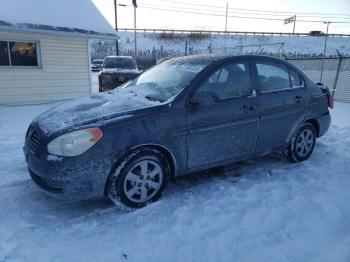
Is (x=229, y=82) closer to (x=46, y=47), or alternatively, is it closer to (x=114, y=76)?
(x=46, y=47)

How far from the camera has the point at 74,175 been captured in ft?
10.0

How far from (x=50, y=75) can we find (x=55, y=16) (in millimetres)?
2042

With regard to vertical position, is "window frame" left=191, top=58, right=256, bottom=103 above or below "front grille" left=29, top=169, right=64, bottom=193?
above

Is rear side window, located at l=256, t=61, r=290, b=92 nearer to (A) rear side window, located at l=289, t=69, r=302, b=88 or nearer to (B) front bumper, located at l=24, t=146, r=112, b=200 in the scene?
(A) rear side window, located at l=289, t=69, r=302, b=88

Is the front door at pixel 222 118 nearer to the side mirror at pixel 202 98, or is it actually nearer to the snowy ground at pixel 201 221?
the side mirror at pixel 202 98

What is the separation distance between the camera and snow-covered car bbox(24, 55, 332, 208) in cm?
311

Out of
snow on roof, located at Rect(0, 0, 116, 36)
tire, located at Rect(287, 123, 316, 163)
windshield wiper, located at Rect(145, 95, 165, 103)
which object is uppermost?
snow on roof, located at Rect(0, 0, 116, 36)

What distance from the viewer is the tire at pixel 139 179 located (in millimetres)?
3268

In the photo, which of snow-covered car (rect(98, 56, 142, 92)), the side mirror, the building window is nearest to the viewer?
the side mirror

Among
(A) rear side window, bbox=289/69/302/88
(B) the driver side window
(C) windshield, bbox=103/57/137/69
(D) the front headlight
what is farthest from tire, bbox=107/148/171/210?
(C) windshield, bbox=103/57/137/69

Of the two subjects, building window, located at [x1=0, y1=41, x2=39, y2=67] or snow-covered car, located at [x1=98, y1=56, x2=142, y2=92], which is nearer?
building window, located at [x1=0, y1=41, x2=39, y2=67]

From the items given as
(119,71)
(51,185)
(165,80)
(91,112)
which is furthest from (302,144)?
(119,71)

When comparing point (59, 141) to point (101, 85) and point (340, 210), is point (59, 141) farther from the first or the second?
point (101, 85)

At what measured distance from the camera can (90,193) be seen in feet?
10.4
